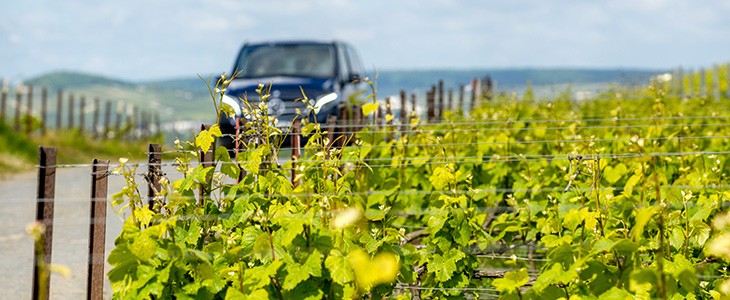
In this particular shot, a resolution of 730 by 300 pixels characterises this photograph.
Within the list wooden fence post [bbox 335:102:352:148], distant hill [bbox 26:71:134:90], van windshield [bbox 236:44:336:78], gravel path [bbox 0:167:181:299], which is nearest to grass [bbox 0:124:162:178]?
van windshield [bbox 236:44:336:78]

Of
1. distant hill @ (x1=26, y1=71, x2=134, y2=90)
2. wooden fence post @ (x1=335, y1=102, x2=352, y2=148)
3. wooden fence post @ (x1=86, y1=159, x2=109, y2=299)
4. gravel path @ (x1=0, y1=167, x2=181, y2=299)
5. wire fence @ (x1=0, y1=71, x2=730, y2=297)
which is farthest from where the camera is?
distant hill @ (x1=26, y1=71, x2=134, y2=90)

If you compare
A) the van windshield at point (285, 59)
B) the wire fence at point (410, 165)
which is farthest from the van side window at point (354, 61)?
the wire fence at point (410, 165)

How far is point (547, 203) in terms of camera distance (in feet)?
17.4

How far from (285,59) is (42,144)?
1371cm

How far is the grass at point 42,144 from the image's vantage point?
21.4 metres

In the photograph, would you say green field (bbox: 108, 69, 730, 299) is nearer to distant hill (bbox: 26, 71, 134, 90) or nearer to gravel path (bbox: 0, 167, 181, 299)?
gravel path (bbox: 0, 167, 181, 299)

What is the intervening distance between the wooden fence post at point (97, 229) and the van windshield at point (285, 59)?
32.5 feet

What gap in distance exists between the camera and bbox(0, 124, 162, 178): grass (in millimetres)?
21359

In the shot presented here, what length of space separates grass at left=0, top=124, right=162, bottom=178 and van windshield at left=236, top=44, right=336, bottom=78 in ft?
14.0

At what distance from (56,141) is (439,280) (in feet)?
79.7

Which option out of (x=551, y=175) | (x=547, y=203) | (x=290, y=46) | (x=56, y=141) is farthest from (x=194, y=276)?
(x=56, y=141)

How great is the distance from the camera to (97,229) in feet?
13.7

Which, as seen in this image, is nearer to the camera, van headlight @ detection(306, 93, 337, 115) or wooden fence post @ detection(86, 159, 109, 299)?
wooden fence post @ detection(86, 159, 109, 299)

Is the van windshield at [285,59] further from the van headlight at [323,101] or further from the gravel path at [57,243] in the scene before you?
the van headlight at [323,101]
